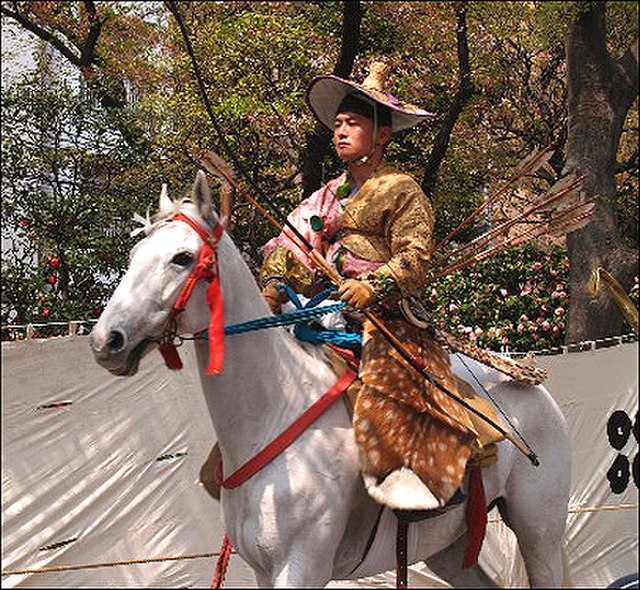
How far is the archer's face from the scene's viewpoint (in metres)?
3.71

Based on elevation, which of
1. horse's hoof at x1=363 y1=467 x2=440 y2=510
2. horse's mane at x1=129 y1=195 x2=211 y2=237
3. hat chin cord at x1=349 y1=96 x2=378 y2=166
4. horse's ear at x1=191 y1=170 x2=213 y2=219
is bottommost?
horse's hoof at x1=363 y1=467 x2=440 y2=510

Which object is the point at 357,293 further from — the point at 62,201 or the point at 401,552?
the point at 62,201

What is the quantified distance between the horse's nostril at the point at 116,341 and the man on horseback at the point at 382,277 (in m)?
0.78

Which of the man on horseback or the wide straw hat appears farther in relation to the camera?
the wide straw hat

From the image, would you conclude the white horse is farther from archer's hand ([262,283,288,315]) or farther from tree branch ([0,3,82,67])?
tree branch ([0,3,82,67])

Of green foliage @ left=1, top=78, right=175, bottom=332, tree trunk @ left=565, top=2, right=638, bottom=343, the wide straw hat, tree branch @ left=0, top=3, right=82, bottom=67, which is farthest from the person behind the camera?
tree branch @ left=0, top=3, right=82, bottom=67

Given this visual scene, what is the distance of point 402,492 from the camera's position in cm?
326

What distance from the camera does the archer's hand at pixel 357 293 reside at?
3281 mm

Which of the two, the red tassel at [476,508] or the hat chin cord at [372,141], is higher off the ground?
→ the hat chin cord at [372,141]

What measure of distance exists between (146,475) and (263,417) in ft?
7.85

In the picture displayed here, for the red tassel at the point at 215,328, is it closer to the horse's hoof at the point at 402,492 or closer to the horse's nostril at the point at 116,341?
the horse's nostril at the point at 116,341

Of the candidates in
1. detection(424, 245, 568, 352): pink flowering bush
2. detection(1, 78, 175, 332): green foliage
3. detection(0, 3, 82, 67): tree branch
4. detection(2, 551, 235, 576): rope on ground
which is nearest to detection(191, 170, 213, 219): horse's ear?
detection(2, 551, 235, 576): rope on ground

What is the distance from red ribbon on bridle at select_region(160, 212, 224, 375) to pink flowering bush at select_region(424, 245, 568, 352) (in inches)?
259


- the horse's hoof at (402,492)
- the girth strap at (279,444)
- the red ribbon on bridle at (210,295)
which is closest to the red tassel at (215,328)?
the red ribbon on bridle at (210,295)
